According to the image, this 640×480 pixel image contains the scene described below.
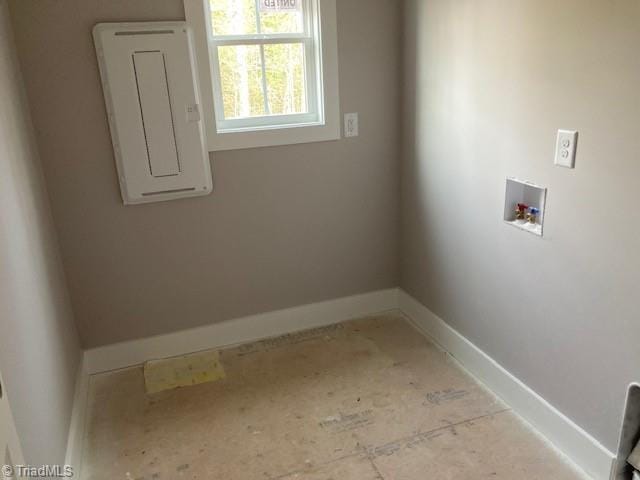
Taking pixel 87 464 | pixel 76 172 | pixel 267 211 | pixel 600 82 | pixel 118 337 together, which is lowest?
pixel 87 464

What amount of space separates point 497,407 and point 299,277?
48.3 inches

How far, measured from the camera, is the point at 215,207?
8.79 ft

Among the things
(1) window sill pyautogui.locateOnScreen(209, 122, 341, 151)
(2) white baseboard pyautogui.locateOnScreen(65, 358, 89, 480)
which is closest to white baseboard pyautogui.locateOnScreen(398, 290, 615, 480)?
(1) window sill pyautogui.locateOnScreen(209, 122, 341, 151)

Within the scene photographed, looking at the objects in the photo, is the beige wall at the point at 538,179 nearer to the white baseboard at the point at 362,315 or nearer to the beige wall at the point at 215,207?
the white baseboard at the point at 362,315

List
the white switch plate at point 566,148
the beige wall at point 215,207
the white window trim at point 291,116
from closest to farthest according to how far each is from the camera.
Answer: the white switch plate at point 566,148
the beige wall at point 215,207
the white window trim at point 291,116

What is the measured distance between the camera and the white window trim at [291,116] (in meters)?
2.42

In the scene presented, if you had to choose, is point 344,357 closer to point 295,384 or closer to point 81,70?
point 295,384

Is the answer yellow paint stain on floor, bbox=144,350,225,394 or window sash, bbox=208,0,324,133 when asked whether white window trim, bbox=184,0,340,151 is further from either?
yellow paint stain on floor, bbox=144,350,225,394

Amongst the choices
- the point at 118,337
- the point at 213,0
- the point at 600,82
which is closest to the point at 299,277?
the point at 118,337

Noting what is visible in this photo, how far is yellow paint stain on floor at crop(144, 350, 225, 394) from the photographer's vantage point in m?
2.59

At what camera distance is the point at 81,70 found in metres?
2.30
